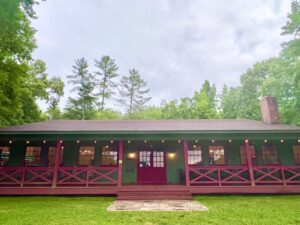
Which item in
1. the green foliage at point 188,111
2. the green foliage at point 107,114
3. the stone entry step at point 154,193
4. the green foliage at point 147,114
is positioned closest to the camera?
the stone entry step at point 154,193

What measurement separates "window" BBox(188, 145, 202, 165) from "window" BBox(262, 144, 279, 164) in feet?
11.5

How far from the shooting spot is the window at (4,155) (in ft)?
35.6

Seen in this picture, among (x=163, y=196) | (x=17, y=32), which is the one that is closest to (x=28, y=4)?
(x=17, y=32)

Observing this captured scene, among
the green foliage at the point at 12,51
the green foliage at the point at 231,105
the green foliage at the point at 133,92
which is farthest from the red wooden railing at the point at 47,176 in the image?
the green foliage at the point at 133,92

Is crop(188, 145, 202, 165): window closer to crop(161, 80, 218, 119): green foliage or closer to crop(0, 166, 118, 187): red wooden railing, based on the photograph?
crop(0, 166, 118, 187): red wooden railing

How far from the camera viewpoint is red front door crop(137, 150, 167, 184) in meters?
A: 11.4

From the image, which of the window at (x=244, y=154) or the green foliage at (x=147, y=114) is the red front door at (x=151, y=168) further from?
the green foliage at (x=147, y=114)

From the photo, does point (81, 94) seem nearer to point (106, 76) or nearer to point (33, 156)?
point (106, 76)

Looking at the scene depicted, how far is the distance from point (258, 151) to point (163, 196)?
622 cm

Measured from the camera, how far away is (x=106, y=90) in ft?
110

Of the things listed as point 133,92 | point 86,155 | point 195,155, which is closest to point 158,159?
point 195,155

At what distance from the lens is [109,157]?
37.5ft

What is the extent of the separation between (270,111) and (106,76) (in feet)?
90.0

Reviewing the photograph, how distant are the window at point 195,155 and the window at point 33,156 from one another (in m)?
8.51
